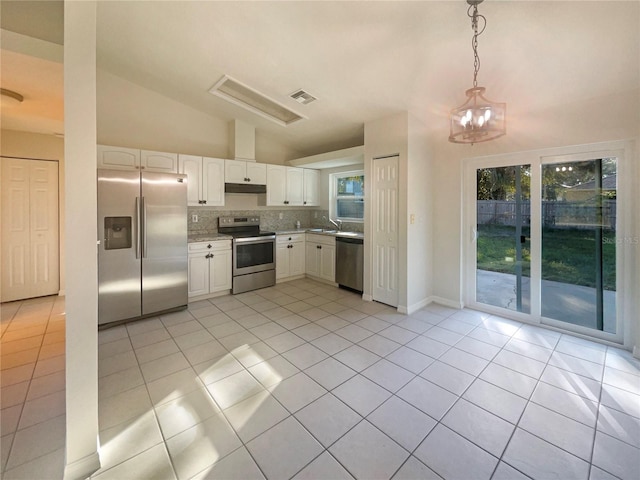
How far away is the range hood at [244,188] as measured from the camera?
15.5ft

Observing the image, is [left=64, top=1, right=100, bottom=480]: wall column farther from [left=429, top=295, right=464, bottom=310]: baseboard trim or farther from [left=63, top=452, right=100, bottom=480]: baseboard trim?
[left=429, top=295, right=464, bottom=310]: baseboard trim

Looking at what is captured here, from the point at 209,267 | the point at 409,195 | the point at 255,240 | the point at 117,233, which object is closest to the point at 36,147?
the point at 117,233

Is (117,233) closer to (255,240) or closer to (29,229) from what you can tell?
(255,240)

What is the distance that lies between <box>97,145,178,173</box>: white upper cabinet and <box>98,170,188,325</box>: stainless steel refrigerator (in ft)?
1.76

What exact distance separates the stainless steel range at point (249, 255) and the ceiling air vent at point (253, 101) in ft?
6.05

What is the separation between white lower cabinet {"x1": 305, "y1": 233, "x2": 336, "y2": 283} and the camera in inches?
193

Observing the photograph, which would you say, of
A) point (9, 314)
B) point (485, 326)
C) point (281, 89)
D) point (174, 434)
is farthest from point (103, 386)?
point (485, 326)

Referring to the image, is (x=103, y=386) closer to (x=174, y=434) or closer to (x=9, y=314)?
(x=174, y=434)

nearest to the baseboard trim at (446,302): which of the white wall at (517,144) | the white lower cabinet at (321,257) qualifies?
the white wall at (517,144)

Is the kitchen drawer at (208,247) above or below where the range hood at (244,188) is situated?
below

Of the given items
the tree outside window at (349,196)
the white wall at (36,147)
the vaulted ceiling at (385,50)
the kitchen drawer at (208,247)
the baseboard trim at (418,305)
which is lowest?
the baseboard trim at (418,305)

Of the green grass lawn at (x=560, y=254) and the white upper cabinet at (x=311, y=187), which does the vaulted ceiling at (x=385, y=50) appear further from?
the white upper cabinet at (x=311, y=187)

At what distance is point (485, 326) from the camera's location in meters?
3.31

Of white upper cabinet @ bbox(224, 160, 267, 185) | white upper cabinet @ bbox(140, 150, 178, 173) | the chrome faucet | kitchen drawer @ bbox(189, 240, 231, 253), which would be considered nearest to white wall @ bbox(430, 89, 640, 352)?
the chrome faucet
